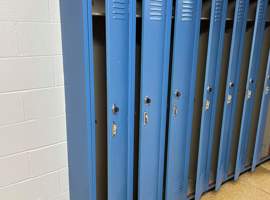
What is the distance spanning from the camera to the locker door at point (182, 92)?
1856 mm

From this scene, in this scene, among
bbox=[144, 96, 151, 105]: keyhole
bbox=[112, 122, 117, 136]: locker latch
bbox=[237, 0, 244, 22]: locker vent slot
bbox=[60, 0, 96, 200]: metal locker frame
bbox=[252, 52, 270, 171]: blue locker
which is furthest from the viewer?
bbox=[252, 52, 270, 171]: blue locker

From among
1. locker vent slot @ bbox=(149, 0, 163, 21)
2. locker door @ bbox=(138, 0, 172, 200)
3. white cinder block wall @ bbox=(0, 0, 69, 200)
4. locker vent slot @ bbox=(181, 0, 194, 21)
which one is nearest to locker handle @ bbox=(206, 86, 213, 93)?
locker door @ bbox=(138, 0, 172, 200)

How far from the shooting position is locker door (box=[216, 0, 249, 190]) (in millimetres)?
2221

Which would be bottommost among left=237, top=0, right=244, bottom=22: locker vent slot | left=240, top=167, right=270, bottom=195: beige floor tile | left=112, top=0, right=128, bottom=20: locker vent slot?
left=240, top=167, right=270, bottom=195: beige floor tile

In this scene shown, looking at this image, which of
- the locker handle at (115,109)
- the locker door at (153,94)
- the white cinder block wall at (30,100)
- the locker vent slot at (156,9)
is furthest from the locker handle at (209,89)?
the white cinder block wall at (30,100)

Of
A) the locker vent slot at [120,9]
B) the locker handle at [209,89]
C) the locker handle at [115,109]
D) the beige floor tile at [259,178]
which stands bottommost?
the beige floor tile at [259,178]

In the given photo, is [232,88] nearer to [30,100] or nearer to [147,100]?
[147,100]

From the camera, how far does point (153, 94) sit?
1.82 metres

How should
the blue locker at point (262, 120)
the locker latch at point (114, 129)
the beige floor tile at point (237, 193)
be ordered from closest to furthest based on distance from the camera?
1. the locker latch at point (114, 129)
2. the beige floor tile at point (237, 193)
3. the blue locker at point (262, 120)

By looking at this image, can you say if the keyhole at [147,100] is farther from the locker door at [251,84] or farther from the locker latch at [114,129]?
the locker door at [251,84]

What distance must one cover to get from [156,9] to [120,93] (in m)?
0.56

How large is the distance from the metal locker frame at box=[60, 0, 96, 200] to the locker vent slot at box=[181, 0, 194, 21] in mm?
704

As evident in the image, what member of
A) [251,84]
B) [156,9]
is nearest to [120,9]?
[156,9]

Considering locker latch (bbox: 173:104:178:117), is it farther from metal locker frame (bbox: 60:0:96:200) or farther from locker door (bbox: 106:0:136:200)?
metal locker frame (bbox: 60:0:96:200)
